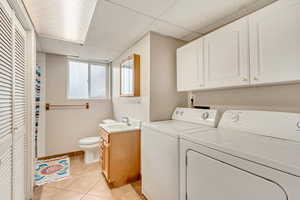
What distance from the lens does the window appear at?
10.4 feet

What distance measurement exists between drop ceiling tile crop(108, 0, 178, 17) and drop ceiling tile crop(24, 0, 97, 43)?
34 centimetres

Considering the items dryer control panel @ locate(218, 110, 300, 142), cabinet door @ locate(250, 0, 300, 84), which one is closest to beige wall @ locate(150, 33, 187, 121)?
dryer control panel @ locate(218, 110, 300, 142)

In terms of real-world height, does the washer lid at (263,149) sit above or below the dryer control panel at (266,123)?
below

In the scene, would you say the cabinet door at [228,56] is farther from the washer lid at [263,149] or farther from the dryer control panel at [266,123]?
the washer lid at [263,149]

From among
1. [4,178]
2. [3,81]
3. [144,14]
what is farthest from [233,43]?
[4,178]

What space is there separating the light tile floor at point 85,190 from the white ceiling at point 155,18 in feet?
7.27

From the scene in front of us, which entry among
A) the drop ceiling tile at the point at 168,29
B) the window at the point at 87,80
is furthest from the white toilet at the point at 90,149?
the drop ceiling tile at the point at 168,29

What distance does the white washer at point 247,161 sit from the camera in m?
0.68

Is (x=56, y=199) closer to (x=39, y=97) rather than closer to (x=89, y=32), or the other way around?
(x=39, y=97)

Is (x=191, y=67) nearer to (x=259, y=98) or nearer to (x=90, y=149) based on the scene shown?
(x=259, y=98)

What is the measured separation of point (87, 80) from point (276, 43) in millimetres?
3414

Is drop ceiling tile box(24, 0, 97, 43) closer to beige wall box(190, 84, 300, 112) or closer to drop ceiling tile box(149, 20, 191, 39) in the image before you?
drop ceiling tile box(149, 20, 191, 39)

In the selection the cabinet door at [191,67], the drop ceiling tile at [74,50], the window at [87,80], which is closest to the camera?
the cabinet door at [191,67]

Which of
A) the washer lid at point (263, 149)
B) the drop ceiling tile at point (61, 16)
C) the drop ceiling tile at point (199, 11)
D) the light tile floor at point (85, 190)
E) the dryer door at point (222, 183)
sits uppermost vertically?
the drop ceiling tile at point (61, 16)
